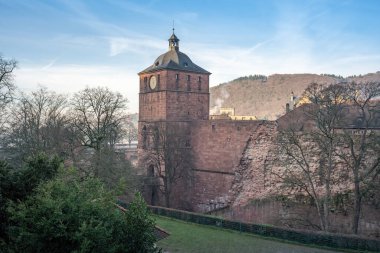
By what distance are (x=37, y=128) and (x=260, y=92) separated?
7660 centimetres

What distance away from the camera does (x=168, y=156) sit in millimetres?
27734

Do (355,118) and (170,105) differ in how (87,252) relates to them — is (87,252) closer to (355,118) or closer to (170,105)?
(170,105)

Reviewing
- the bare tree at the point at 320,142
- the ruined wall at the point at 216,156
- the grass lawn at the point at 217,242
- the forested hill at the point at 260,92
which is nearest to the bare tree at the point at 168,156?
the ruined wall at the point at 216,156

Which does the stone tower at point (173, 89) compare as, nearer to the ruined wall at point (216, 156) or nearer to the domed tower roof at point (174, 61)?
the domed tower roof at point (174, 61)

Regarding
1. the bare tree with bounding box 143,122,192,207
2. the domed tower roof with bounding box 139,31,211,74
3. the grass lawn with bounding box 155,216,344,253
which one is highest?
the domed tower roof with bounding box 139,31,211,74

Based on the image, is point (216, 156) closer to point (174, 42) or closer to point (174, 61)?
point (174, 61)

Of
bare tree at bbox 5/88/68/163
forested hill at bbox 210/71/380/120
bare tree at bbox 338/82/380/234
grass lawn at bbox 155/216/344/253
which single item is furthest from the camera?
forested hill at bbox 210/71/380/120

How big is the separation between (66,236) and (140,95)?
24.7 metres

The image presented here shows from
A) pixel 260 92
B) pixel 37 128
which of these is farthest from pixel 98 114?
pixel 260 92

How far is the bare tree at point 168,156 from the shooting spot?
27781 millimetres

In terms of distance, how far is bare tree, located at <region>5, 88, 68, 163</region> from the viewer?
25.0 m

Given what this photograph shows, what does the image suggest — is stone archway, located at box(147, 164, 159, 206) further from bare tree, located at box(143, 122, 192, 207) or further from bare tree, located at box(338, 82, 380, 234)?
bare tree, located at box(338, 82, 380, 234)

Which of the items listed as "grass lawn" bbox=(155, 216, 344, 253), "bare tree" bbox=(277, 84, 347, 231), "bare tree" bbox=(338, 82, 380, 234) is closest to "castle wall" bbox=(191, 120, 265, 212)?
"bare tree" bbox=(277, 84, 347, 231)

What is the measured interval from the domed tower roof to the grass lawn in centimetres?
1501
